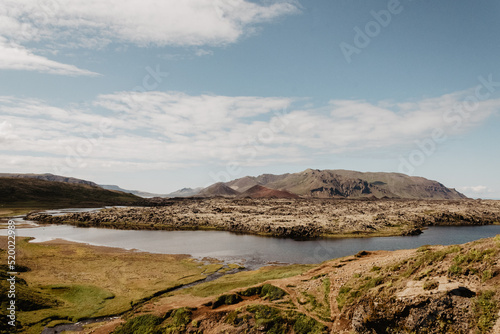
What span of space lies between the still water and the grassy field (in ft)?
29.1

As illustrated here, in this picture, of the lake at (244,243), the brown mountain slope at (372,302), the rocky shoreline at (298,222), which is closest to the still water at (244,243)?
the lake at (244,243)

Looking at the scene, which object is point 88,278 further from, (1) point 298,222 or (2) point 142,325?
(1) point 298,222

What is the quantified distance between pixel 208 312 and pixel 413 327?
58.0 ft

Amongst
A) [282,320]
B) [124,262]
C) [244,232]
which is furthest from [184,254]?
[282,320]

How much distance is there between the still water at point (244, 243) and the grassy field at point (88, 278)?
8.86 m

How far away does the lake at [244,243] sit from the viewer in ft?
216

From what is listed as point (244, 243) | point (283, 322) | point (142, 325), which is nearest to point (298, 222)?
point (244, 243)

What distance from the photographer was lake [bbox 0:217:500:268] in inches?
2589

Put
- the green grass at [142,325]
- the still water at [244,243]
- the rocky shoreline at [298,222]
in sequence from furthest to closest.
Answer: the rocky shoreline at [298,222], the still water at [244,243], the green grass at [142,325]

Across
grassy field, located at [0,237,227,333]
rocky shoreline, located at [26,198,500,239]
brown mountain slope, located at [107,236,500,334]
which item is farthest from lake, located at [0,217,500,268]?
brown mountain slope, located at [107,236,500,334]

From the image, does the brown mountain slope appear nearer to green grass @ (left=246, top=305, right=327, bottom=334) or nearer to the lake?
green grass @ (left=246, top=305, right=327, bottom=334)

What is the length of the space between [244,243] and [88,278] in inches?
1749

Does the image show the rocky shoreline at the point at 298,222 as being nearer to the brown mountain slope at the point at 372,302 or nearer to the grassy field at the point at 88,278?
the grassy field at the point at 88,278

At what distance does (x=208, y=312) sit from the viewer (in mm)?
26312
